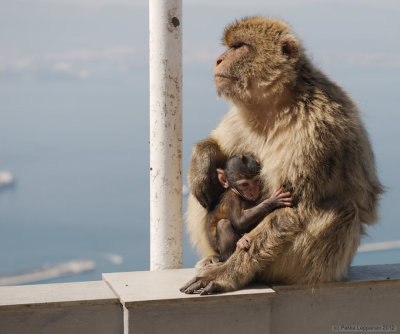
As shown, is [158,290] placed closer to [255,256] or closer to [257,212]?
[255,256]

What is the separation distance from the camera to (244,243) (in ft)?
10.2

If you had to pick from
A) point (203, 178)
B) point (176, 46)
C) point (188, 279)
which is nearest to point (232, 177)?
point (203, 178)

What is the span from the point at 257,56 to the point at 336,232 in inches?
33.4

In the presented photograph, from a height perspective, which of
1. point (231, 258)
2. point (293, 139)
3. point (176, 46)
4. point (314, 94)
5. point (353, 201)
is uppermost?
point (176, 46)

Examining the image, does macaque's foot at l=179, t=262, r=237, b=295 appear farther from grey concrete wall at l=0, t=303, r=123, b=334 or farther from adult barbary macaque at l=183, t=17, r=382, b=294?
grey concrete wall at l=0, t=303, r=123, b=334

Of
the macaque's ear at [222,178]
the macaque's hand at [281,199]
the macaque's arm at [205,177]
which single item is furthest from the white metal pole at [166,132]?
the macaque's hand at [281,199]

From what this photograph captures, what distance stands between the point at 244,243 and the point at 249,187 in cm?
26

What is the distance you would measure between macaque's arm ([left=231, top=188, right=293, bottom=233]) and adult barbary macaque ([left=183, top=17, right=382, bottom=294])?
0.03 m

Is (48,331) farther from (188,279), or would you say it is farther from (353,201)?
(353,201)

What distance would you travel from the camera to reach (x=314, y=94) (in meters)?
3.13

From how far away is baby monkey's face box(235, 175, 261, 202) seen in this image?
3.18 metres

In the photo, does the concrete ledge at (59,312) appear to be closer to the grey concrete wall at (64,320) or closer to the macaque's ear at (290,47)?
the grey concrete wall at (64,320)

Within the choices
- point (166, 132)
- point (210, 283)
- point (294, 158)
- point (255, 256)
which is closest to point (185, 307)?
point (210, 283)

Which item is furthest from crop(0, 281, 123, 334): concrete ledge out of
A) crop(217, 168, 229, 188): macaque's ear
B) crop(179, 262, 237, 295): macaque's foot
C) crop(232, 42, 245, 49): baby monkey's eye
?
crop(232, 42, 245, 49): baby monkey's eye
